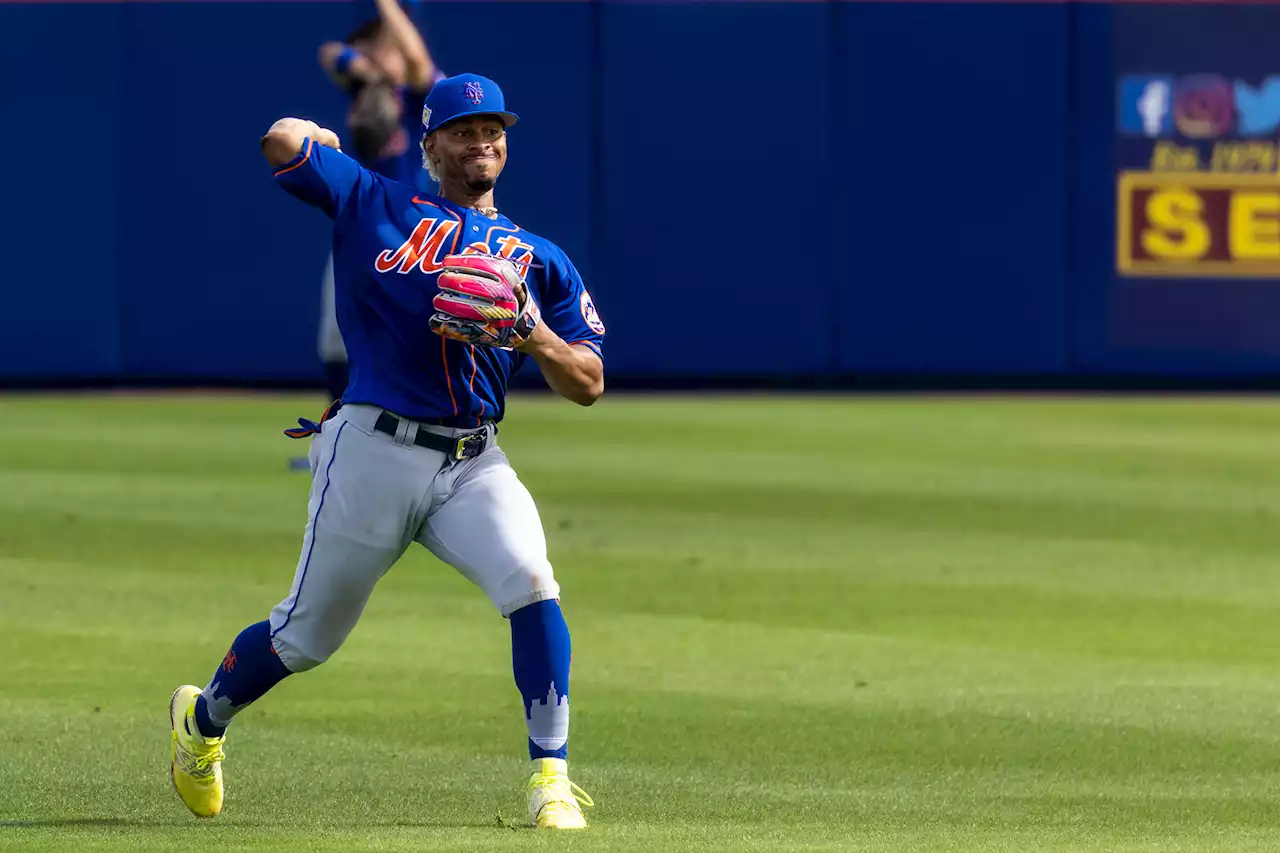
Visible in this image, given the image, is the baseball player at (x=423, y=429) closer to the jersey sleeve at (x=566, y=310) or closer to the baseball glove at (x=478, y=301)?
the jersey sleeve at (x=566, y=310)

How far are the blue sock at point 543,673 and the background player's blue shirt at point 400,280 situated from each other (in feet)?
1.83

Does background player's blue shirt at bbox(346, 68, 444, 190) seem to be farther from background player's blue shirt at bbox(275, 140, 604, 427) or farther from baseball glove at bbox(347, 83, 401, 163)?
background player's blue shirt at bbox(275, 140, 604, 427)

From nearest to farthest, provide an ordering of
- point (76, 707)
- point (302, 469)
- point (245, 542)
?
1. point (76, 707)
2. point (245, 542)
3. point (302, 469)

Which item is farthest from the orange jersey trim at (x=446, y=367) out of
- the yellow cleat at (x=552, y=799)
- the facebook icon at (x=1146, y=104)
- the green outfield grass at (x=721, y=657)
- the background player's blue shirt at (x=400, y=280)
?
the facebook icon at (x=1146, y=104)

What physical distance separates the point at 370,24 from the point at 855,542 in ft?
14.8

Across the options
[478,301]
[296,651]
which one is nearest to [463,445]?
[478,301]

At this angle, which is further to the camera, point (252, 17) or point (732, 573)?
point (252, 17)

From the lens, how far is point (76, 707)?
790cm

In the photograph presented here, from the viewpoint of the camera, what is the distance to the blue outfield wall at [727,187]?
2184 centimetres

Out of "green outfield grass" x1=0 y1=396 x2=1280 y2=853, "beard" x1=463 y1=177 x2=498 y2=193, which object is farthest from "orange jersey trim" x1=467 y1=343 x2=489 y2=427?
"green outfield grass" x1=0 y1=396 x2=1280 y2=853

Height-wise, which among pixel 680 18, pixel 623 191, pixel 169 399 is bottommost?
pixel 169 399

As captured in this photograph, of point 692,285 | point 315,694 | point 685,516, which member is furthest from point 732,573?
point 692,285

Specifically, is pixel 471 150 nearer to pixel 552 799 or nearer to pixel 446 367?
pixel 446 367

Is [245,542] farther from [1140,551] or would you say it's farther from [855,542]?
[1140,551]
